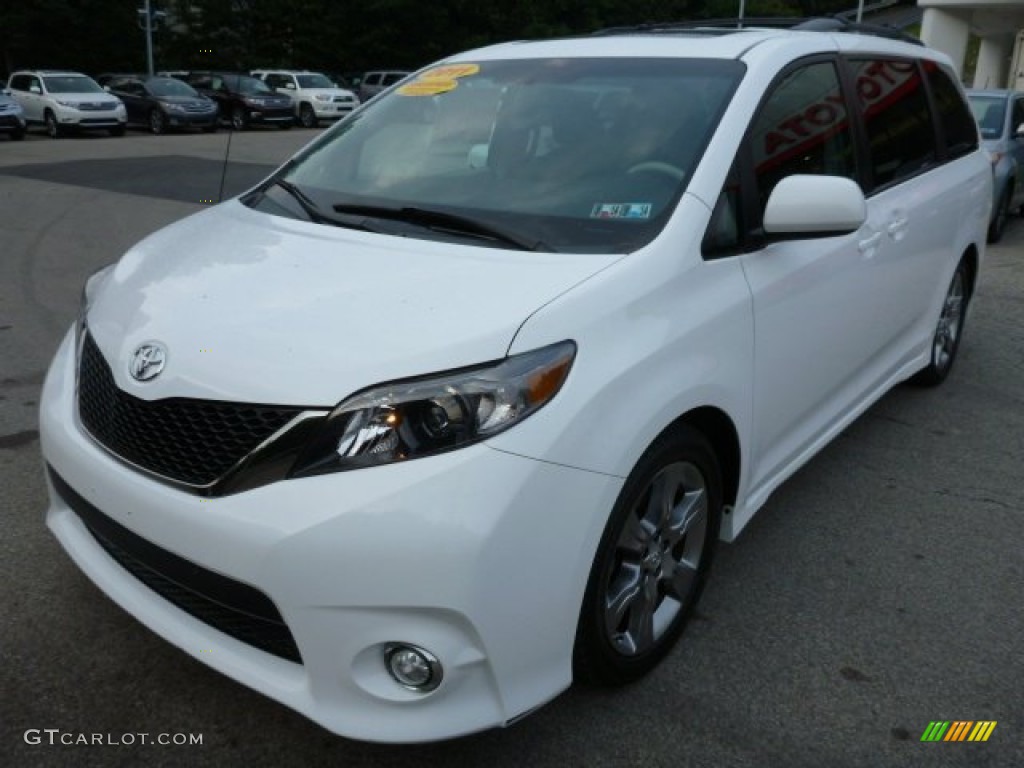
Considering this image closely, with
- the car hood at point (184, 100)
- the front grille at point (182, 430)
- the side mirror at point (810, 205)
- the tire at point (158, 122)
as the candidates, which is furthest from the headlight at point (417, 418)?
the car hood at point (184, 100)

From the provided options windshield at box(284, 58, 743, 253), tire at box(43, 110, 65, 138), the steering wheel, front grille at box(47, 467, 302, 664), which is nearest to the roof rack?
windshield at box(284, 58, 743, 253)

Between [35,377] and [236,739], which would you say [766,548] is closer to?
[236,739]

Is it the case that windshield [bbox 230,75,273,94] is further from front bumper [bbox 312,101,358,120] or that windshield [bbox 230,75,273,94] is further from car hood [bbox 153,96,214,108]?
car hood [bbox 153,96,214,108]

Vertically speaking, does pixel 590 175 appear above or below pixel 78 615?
above

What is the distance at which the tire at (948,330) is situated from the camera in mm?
5070

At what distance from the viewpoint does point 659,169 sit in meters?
2.87

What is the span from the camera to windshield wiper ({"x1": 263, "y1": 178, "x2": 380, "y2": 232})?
2.94 meters

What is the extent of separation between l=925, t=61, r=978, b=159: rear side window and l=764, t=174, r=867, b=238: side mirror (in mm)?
2234

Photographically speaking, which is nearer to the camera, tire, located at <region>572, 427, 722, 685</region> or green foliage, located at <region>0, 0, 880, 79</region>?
tire, located at <region>572, 427, 722, 685</region>

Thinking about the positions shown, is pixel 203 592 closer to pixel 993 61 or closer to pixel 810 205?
pixel 810 205

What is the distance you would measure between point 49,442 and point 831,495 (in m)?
2.94

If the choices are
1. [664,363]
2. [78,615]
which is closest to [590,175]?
[664,363]

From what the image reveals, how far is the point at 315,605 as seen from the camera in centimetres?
206

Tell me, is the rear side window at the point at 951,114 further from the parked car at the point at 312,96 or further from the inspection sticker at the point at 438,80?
the parked car at the point at 312,96
